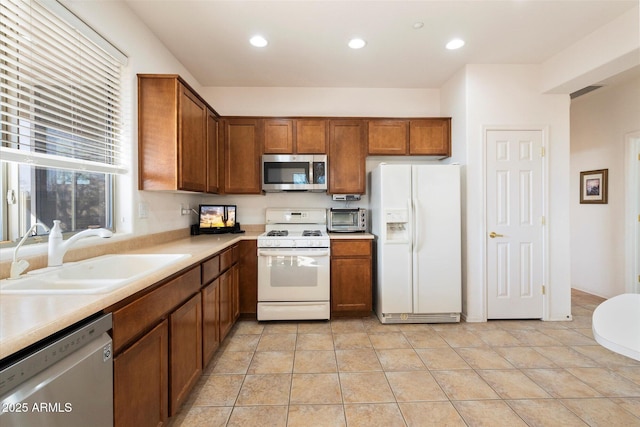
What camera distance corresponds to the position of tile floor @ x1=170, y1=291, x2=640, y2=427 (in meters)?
1.63

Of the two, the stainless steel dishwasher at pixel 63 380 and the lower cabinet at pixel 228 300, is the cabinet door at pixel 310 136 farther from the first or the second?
the stainless steel dishwasher at pixel 63 380

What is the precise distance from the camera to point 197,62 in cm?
289

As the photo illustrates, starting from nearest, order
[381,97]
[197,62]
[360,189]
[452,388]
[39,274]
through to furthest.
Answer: [39,274]
[452,388]
[197,62]
[360,189]
[381,97]

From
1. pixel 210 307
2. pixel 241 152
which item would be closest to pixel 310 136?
pixel 241 152

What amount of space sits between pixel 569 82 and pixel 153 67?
12.6ft

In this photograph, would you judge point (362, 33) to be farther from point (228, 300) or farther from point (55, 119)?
point (228, 300)

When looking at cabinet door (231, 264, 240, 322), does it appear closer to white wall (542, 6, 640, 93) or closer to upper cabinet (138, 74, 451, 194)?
upper cabinet (138, 74, 451, 194)

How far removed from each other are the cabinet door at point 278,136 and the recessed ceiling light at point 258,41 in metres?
0.82

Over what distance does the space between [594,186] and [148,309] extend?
200 inches

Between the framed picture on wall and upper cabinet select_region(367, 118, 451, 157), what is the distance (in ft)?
6.93

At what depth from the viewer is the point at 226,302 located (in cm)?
246

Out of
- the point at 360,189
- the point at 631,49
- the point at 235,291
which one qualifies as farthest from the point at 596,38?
the point at 235,291

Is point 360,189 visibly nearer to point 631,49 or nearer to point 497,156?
point 497,156

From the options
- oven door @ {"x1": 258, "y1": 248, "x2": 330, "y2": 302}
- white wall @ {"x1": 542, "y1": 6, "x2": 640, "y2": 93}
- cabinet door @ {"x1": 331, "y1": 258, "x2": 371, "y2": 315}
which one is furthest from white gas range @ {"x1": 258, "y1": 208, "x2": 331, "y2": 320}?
white wall @ {"x1": 542, "y1": 6, "x2": 640, "y2": 93}
